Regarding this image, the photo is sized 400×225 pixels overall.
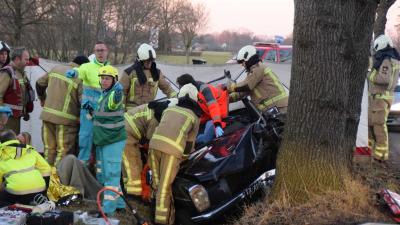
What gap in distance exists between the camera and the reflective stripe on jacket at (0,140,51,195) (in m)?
4.95

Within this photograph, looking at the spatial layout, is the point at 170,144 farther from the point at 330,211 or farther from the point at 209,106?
the point at 330,211

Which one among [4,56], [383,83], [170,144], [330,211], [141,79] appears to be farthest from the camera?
[383,83]

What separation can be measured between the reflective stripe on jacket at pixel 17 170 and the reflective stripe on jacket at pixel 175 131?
1.24 meters

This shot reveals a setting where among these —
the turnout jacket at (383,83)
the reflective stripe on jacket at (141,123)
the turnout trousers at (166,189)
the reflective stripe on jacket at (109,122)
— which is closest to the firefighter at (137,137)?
the reflective stripe on jacket at (141,123)

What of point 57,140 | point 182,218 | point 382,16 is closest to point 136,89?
point 57,140

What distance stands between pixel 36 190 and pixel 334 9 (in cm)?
338

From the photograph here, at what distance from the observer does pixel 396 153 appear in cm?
970

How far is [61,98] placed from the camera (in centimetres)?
Result: 675

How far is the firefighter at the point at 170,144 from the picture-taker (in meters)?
5.20

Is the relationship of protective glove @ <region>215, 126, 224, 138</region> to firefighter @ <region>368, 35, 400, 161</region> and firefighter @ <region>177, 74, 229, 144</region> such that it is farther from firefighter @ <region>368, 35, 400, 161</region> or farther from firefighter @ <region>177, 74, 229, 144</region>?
firefighter @ <region>368, 35, 400, 161</region>

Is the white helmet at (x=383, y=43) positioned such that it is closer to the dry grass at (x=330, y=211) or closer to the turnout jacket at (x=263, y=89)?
the turnout jacket at (x=263, y=89)

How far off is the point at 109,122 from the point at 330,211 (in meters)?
2.48

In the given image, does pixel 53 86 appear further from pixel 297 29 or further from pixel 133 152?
pixel 297 29

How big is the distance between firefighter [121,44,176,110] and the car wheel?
2.21 meters
